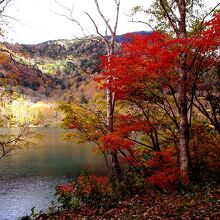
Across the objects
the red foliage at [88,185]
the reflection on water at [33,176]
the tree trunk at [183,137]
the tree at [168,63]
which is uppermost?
the tree at [168,63]

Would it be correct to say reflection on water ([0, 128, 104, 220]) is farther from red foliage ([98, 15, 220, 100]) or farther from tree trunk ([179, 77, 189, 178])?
tree trunk ([179, 77, 189, 178])

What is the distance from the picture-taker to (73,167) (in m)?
43.9

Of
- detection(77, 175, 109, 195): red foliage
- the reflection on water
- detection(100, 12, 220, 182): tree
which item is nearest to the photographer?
detection(100, 12, 220, 182): tree

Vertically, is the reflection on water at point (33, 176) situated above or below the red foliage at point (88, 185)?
below

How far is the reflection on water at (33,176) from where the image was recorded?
87.0 feet

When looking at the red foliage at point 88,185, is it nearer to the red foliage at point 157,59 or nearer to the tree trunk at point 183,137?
the tree trunk at point 183,137

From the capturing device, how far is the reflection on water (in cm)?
→ 2651

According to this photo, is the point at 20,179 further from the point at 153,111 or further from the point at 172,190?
the point at 172,190

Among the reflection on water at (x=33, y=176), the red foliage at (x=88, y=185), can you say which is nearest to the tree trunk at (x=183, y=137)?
the red foliage at (x=88, y=185)

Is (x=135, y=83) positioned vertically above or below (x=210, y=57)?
below

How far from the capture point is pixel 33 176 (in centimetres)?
3875

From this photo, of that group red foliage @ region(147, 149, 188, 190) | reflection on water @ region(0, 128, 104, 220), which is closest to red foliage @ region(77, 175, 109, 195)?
red foliage @ region(147, 149, 188, 190)

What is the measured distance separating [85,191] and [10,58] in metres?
6.56

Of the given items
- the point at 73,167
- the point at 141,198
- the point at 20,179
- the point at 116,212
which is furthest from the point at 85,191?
the point at 73,167
